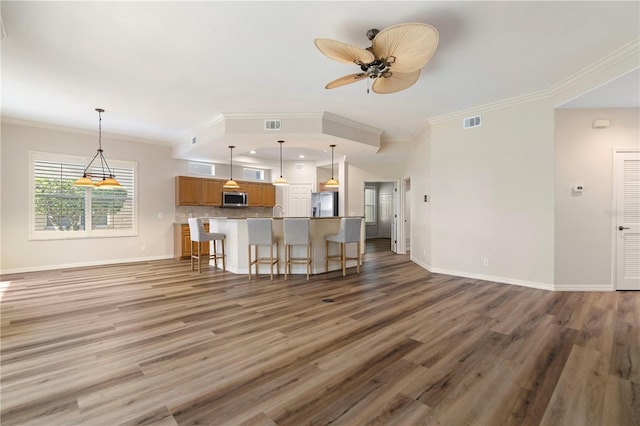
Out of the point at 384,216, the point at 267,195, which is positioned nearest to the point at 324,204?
the point at 267,195

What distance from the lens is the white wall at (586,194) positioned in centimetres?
423

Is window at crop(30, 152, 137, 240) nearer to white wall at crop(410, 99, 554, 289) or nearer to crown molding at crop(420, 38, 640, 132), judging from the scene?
white wall at crop(410, 99, 554, 289)

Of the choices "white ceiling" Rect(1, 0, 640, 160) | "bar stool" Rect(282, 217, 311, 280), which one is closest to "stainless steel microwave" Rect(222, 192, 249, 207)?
"white ceiling" Rect(1, 0, 640, 160)

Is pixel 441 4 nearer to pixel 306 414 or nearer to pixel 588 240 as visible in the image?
pixel 306 414

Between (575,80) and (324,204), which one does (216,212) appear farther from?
(575,80)

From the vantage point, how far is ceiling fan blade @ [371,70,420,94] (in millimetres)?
3098

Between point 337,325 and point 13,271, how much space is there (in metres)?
6.66

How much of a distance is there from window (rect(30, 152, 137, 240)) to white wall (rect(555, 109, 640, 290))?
27.1ft

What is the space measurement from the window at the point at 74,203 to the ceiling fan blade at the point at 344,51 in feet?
19.3

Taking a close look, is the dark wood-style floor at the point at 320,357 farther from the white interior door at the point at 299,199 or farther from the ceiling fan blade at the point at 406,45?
the white interior door at the point at 299,199

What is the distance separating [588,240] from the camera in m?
4.24

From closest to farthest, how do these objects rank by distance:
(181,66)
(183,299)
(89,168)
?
1. (181,66)
2. (183,299)
3. (89,168)

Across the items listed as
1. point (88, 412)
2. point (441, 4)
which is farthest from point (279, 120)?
point (88, 412)

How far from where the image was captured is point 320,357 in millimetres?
2359
